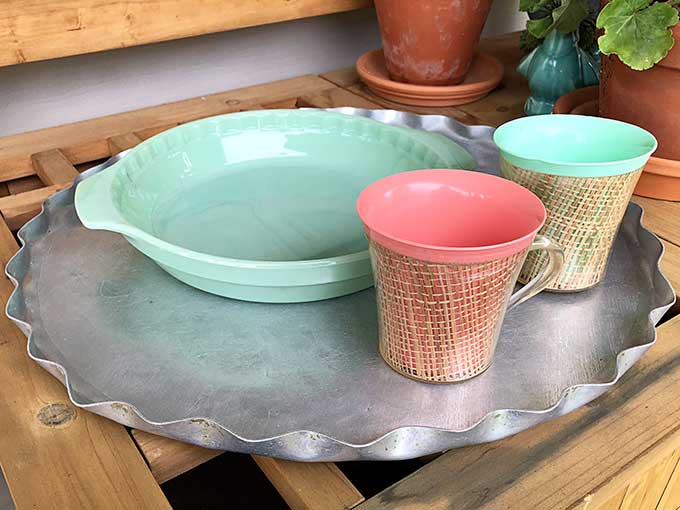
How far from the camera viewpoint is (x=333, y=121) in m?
0.68

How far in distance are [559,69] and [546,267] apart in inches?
19.6

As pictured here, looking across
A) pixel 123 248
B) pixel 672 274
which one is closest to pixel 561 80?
pixel 672 274

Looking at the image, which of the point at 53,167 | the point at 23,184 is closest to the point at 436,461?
the point at 53,167

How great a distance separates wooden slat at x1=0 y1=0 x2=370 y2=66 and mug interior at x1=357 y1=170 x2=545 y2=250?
0.53 m

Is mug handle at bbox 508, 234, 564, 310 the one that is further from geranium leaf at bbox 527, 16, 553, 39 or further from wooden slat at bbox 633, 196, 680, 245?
geranium leaf at bbox 527, 16, 553, 39

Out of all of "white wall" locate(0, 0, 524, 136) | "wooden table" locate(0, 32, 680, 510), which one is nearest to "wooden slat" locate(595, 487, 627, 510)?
"wooden table" locate(0, 32, 680, 510)

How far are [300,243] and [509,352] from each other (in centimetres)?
20

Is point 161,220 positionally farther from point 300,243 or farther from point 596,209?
point 596,209

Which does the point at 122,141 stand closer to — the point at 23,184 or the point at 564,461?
the point at 23,184

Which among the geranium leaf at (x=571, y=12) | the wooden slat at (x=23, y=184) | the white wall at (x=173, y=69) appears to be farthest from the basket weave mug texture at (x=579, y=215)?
the white wall at (x=173, y=69)

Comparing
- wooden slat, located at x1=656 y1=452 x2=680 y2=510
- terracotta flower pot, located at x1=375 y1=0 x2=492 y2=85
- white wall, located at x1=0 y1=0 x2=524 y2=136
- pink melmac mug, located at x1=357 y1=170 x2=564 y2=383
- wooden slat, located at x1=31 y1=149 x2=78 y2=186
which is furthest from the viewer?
white wall, located at x1=0 y1=0 x2=524 y2=136

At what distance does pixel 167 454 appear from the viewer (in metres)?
0.39

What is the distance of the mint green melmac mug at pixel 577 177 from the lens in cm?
44

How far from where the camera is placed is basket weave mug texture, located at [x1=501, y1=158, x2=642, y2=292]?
1.46ft
